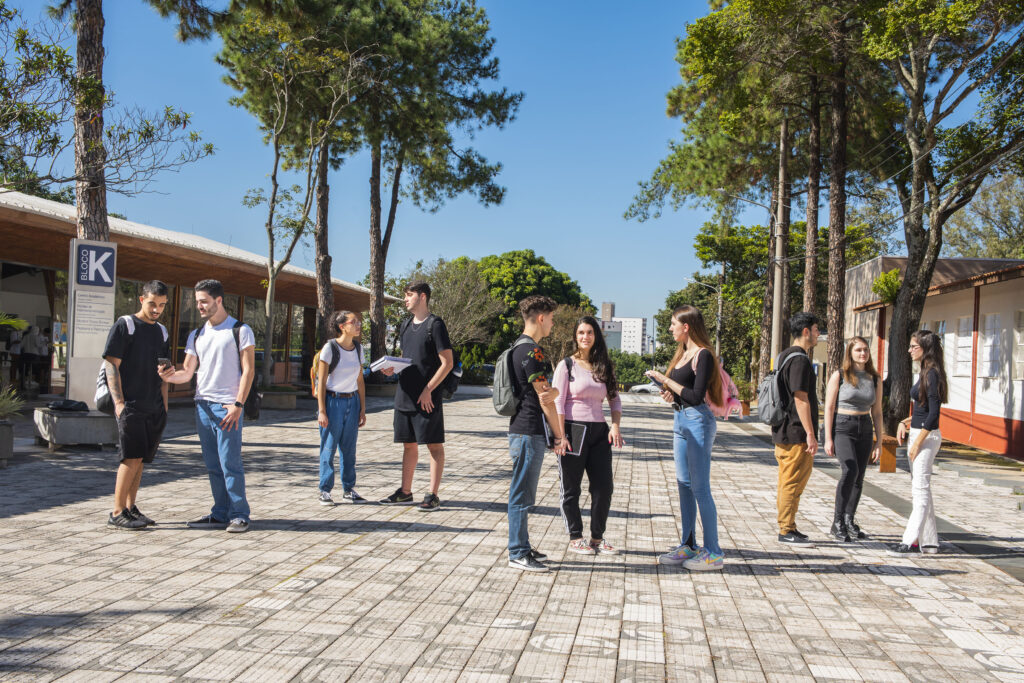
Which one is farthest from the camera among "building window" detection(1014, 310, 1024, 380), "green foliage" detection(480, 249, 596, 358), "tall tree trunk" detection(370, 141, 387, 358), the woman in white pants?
"green foliage" detection(480, 249, 596, 358)

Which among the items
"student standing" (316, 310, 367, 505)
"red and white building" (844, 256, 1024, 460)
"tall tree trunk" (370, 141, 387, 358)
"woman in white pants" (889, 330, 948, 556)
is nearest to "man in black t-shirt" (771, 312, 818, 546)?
"woman in white pants" (889, 330, 948, 556)

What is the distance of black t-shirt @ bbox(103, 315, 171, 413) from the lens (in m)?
5.58

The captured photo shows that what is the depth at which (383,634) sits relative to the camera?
3.78 meters

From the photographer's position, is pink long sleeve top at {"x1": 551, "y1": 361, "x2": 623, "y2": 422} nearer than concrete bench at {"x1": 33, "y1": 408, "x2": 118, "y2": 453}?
Yes

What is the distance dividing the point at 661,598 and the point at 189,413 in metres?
13.9

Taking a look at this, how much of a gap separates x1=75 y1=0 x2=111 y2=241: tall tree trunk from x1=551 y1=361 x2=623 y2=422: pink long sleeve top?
7.34 meters

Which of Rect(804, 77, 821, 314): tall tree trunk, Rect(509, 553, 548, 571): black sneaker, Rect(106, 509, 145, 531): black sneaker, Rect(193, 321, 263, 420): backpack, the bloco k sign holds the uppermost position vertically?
Rect(804, 77, 821, 314): tall tree trunk

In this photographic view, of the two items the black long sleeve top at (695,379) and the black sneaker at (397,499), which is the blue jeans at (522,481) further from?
the black sneaker at (397,499)

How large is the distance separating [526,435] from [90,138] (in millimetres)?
8374

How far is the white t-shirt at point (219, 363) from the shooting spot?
5648 millimetres

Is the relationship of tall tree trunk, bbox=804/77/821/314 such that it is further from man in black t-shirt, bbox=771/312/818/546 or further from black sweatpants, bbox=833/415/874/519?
man in black t-shirt, bbox=771/312/818/546

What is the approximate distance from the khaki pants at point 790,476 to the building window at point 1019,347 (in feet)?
34.8

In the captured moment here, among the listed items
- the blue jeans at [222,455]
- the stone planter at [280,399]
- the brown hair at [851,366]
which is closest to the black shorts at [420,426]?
the blue jeans at [222,455]

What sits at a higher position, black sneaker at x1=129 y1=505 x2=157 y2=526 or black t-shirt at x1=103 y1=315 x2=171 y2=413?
black t-shirt at x1=103 y1=315 x2=171 y2=413
